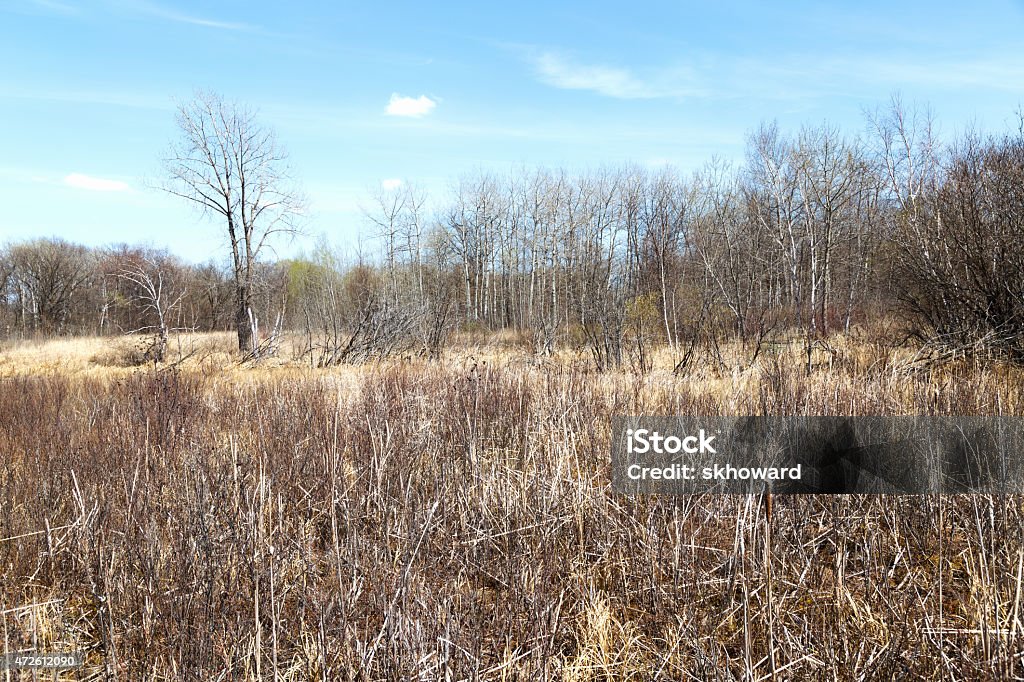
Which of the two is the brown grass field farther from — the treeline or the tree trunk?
the tree trunk

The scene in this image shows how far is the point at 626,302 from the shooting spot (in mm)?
11570

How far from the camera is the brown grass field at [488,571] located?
196cm

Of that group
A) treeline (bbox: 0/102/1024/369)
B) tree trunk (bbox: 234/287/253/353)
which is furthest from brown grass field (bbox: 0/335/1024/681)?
tree trunk (bbox: 234/287/253/353)

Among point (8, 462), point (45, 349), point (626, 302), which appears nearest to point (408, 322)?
point (626, 302)

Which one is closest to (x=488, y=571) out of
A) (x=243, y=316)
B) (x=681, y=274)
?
(x=681, y=274)

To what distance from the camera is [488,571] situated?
8.72ft

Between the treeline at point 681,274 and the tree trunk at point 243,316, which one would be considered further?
the tree trunk at point 243,316

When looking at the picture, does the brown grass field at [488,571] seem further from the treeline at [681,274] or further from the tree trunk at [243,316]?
the tree trunk at [243,316]

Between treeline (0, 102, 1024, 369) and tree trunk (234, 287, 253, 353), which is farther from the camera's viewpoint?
tree trunk (234, 287, 253, 353)

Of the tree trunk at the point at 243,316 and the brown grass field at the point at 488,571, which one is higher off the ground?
the tree trunk at the point at 243,316

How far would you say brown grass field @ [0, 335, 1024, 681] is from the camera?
1963 millimetres

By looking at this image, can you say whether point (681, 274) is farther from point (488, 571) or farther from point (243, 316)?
point (243, 316)

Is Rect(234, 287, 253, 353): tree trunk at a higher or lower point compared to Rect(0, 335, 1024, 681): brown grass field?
higher

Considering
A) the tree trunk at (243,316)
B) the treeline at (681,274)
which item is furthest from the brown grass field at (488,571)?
the tree trunk at (243,316)
